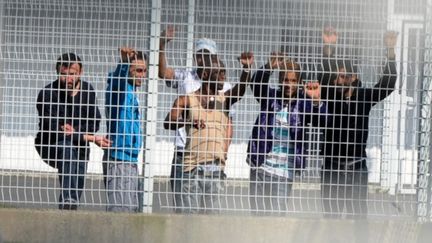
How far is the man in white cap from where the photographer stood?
735cm

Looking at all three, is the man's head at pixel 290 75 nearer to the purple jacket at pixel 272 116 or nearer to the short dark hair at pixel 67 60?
the purple jacket at pixel 272 116

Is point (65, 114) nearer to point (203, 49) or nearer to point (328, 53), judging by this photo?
point (203, 49)

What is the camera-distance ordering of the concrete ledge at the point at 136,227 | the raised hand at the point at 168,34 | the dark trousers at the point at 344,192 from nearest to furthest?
the concrete ledge at the point at 136,227 < the raised hand at the point at 168,34 < the dark trousers at the point at 344,192

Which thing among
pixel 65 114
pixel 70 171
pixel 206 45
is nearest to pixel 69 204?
pixel 70 171

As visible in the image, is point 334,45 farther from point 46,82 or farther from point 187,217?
point 46,82

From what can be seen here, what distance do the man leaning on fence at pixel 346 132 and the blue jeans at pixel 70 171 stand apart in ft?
6.88

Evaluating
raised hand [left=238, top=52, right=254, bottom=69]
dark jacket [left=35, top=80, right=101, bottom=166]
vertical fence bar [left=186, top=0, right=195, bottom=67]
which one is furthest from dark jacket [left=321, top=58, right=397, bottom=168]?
dark jacket [left=35, top=80, right=101, bottom=166]

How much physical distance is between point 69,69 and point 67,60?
3.3 inches

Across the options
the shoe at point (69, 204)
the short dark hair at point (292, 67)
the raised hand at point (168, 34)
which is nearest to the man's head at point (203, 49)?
the raised hand at point (168, 34)

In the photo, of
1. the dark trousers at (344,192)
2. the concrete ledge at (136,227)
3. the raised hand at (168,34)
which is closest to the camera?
the concrete ledge at (136,227)

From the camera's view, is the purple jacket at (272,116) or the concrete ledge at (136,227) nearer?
the concrete ledge at (136,227)

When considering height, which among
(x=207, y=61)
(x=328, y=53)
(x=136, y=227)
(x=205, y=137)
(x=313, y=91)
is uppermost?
(x=328, y=53)

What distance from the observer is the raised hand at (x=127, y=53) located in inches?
289

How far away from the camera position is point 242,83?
292 inches
